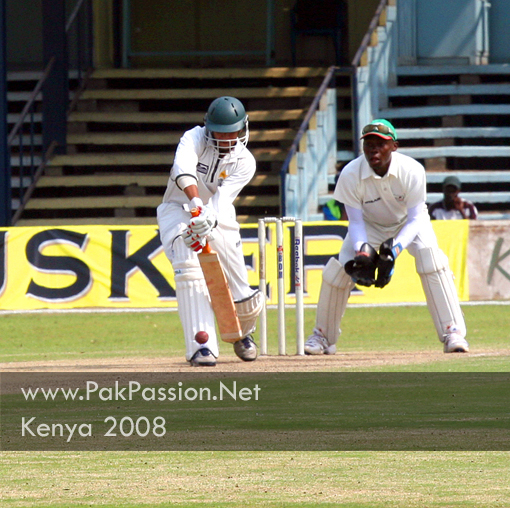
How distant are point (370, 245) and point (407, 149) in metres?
9.65

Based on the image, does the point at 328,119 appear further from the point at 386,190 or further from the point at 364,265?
the point at 364,265

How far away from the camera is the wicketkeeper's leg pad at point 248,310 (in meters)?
8.28

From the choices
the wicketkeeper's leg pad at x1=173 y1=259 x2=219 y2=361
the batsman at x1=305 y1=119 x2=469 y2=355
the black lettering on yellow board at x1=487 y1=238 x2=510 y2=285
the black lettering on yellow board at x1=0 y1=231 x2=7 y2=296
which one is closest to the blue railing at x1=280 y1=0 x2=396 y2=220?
the black lettering on yellow board at x1=487 y1=238 x2=510 y2=285

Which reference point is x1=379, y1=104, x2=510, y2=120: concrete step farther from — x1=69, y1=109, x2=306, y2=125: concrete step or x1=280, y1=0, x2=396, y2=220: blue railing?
x1=69, y1=109, x2=306, y2=125: concrete step

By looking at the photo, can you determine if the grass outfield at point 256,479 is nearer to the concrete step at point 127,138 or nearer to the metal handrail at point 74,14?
the concrete step at point 127,138

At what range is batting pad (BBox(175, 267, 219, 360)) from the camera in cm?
793

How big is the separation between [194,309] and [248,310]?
0.51 m

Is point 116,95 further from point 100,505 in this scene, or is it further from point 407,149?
point 100,505

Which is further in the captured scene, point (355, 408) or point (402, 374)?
point (402, 374)

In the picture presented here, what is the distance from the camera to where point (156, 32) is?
20438mm

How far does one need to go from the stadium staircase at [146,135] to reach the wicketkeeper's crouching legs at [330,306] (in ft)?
28.0

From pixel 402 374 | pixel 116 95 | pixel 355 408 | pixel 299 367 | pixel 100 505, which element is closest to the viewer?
pixel 100 505

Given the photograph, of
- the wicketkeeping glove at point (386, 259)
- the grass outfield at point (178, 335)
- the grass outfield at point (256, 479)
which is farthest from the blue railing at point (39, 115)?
the grass outfield at point (256, 479)

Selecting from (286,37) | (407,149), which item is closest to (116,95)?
(286,37)
